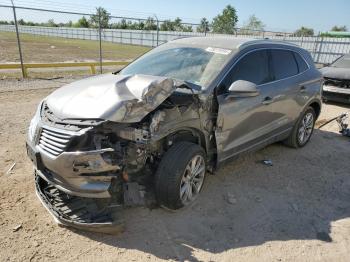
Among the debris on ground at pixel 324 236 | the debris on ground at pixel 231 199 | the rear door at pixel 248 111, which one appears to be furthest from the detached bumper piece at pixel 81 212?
the debris on ground at pixel 324 236

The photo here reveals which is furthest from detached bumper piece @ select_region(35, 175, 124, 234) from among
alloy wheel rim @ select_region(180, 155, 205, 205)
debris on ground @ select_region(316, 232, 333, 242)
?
debris on ground @ select_region(316, 232, 333, 242)

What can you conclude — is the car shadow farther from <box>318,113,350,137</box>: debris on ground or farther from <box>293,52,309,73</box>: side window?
<box>318,113,350,137</box>: debris on ground

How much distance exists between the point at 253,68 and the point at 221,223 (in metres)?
2.10

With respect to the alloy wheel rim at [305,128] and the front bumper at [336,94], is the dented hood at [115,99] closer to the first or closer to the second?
the alloy wheel rim at [305,128]

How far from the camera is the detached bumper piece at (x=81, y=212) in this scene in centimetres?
317

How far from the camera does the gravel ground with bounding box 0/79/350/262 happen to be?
3125 millimetres

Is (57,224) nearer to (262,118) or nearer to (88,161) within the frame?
(88,161)

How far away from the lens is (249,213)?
3.87 m

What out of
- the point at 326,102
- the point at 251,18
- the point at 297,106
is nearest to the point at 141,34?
the point at 251,18

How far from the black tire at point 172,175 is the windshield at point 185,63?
0.86 meters

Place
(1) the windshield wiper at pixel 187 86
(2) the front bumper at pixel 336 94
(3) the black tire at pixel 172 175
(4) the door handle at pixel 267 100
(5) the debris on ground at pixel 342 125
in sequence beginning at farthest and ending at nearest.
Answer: (2) the front bumper at pixel 336 94
(5) the debris on ground at pixel 342 125
(4) the door handle at pixel 267 100
(1) the windshield wiper at pixel 187 86
(3) the black tire at pixel 172 175

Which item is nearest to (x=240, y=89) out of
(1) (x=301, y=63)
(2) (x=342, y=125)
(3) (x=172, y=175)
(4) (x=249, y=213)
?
(3) (x=172, y=175)

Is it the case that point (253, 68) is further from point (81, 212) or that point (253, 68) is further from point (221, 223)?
point (81, 212)

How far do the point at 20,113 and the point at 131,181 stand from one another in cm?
455
